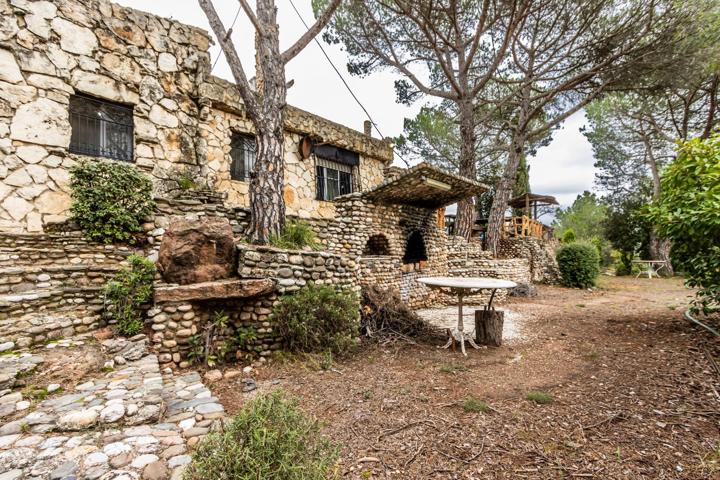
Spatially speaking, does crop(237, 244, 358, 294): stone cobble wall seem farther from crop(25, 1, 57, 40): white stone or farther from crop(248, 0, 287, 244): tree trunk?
crop(25, 1, 57, 40): white stone

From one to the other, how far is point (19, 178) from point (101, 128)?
1.55m

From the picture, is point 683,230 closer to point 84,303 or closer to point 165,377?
point 165,377

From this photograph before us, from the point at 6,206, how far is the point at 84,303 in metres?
2.45

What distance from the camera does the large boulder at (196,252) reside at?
3.82 meters

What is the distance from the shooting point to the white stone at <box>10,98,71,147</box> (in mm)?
4867

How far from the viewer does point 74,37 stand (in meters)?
5.48

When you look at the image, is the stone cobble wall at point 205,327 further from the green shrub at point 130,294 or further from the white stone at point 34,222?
the white stone at point 34,222

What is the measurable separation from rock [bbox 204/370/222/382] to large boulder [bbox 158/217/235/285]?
110 centimetres

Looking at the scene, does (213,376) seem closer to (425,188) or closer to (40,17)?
(425,188)

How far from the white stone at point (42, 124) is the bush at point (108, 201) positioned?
0.57 metres

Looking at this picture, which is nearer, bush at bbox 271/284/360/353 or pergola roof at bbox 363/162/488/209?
bush at bbox 271/284/360/353

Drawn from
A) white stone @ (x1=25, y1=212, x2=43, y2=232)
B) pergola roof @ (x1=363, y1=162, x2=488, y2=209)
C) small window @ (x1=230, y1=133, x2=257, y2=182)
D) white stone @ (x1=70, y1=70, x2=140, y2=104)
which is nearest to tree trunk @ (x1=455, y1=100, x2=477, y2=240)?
pergola roof @ (x1=363, y1=162, x2=488, y2=209)

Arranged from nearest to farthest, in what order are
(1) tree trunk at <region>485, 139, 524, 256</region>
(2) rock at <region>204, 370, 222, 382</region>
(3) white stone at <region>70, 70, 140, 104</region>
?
(2) rock at <region>204, 370, 222, 382</region> → (3) white stone at <region>70, 70, 140, 104</region> → (1) tree trunk at <region>485, 139, 524, 256</region>

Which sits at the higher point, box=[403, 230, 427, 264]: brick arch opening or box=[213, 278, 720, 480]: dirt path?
box=[403, 230, 427, 264]: brick arch opening
